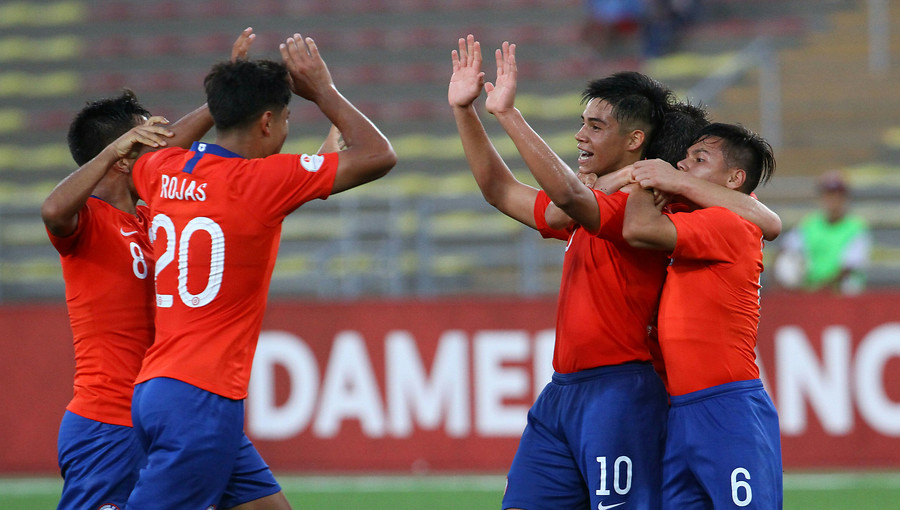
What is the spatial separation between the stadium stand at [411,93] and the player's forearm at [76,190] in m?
6.93

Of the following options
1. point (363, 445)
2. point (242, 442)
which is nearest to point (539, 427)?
point (242, 442)

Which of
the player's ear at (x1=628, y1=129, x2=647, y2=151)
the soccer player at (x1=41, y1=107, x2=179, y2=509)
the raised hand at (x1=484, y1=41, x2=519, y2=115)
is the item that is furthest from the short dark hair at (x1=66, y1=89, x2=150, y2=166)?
the player's ear at (x1=628, y1=129, x2=647, y2=151)

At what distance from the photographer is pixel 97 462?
4422mm

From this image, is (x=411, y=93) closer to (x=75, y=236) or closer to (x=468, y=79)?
(x=468, y=79)

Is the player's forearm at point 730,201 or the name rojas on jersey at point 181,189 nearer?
the name rojas on jersey at point 181,189

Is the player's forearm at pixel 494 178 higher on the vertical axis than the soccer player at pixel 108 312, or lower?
higher

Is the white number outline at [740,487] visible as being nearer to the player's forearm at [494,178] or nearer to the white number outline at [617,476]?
the white number outline at [617,476]

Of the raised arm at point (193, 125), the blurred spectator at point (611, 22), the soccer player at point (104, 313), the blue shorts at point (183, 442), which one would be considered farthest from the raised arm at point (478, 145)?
the blurred spectator at point (611, 22)

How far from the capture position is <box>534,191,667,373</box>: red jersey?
4.38m

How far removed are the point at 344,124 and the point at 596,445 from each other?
1.53 meters

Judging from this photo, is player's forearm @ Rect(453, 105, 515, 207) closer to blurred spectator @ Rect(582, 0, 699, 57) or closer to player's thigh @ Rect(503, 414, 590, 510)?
player's thigh @ Rect(503, 414, 590, 510)

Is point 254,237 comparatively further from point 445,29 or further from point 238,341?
point 445,29

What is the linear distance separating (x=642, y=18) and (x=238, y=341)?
1316 centimetres

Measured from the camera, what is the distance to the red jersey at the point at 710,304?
4.19 metres
